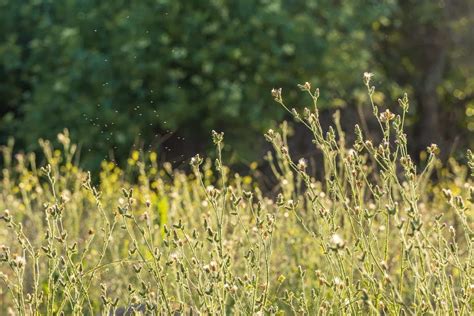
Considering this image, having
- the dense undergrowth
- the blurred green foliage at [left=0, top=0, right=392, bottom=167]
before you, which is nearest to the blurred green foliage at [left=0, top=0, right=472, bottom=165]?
the blurred green foliage at [left=0, top=0, right=392, bottom=167]

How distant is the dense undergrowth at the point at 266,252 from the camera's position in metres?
2.73

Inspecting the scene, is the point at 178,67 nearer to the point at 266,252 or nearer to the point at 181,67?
the point at 181,67

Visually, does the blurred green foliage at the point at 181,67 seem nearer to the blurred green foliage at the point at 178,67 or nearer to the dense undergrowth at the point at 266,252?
the blurred green foliage at the point at 178,67

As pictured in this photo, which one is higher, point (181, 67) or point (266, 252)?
point (266, 252)

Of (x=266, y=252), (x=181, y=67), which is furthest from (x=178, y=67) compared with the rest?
(x=266, y=252)

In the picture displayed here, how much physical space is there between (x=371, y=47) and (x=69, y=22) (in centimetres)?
381

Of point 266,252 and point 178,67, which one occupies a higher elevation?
point 266,252

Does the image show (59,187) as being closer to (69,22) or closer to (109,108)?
(109,108)

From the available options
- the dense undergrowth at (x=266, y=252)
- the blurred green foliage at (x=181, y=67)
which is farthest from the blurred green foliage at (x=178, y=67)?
the dense undergrowth at (x=266, y=252)

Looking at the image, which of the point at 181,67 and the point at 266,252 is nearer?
the point at 266,252

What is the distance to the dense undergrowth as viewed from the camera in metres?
2.73

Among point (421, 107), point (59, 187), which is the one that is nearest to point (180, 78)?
point (59, 187)

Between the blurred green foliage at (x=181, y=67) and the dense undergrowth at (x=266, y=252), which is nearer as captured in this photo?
the dense undergrowth at (x=266, y=252)

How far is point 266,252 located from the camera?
2936 millimetres
